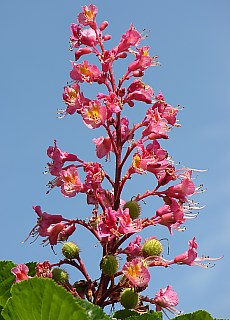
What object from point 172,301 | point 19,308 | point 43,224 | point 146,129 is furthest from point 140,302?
point 19,308

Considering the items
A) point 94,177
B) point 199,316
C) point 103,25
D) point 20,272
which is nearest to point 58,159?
point 94,177

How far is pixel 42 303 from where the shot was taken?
6.77 ft

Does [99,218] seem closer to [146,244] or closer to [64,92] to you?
[146,244]

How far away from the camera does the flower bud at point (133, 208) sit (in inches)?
139

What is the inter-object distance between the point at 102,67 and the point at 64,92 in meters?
0.31

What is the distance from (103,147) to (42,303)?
6.22ft

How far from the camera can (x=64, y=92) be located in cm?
395

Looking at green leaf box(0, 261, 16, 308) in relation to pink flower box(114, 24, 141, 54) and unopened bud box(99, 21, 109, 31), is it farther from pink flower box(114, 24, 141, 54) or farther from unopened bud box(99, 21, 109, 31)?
unopened bud box(99, 21, 109, 31)

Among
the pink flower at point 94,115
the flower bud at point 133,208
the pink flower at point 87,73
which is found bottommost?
the flower bud at point 133,208

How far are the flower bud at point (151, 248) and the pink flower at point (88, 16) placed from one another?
1730mm

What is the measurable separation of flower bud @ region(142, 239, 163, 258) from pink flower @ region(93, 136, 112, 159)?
27.3 inches

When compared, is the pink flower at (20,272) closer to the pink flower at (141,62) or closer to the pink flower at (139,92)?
Result: the pink flower at (139,92)

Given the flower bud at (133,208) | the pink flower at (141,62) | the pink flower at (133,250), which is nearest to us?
the pink flower at (133,250)

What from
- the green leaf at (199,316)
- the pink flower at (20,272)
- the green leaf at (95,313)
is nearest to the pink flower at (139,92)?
the pink flower at (20,272)
